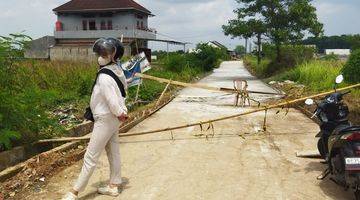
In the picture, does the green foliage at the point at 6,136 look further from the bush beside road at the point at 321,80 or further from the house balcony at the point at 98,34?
the house balcony at the point at 98,34

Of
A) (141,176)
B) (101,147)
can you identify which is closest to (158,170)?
(141,176)

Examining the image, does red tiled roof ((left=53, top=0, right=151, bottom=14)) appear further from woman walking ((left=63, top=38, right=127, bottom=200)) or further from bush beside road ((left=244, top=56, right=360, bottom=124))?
woman walking ((left=63, top=38, right=127, bottom=200))

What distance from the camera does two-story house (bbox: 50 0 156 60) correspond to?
52062 mm

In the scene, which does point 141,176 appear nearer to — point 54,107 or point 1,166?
Result: point 1,166

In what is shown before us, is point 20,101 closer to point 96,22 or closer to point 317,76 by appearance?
point 317,76

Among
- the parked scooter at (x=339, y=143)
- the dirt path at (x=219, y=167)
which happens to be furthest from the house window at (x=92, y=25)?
the parked scooter at (x=339, y=143)

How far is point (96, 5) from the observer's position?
53.8m

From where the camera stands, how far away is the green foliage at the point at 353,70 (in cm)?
1330

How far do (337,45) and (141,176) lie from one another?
102m

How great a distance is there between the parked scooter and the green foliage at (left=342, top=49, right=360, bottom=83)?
23.0ft

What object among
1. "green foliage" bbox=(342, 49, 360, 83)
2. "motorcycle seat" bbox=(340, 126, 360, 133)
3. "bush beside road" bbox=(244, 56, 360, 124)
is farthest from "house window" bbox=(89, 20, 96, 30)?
"motorcycle seat" bbox=(340, 126, 360, 133)

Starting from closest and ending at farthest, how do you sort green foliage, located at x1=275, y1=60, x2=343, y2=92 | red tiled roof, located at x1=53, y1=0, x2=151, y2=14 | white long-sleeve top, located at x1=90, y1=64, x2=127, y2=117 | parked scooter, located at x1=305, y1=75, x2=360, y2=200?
parked scooter, located at x1=305, y1=75, x2=360, y2=200 → white long-sleeve top, located at x1=90, y1=64, x2=127, y2=117 → green foliage, located at x1=275, y1=60, x2=343, y2=92 → red tiled roof, located at x1=53, y1=0, x2=151, y2=14

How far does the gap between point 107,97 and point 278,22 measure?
26.6 meters

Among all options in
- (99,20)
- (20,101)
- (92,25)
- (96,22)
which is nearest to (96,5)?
(99,20)
